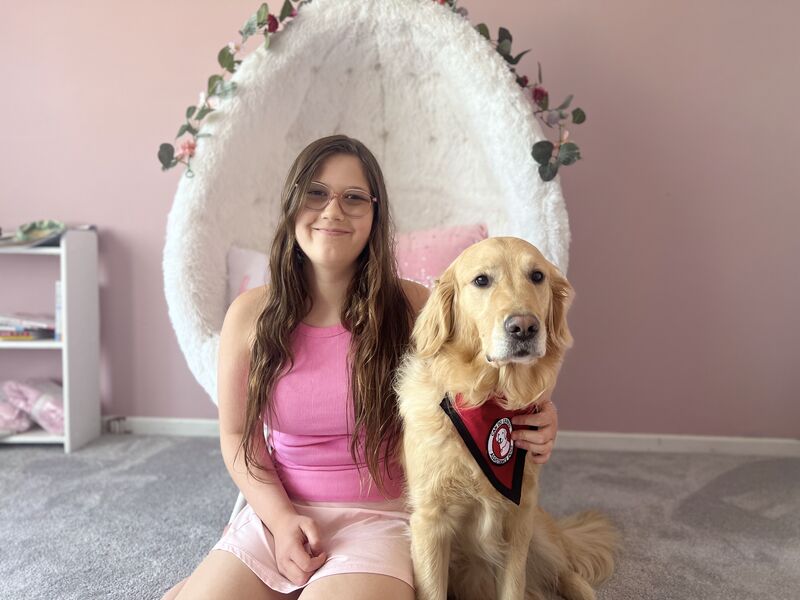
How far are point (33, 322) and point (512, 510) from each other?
2.40 m

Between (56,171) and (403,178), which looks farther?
(56,171)

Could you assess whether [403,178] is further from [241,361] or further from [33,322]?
[33,322]

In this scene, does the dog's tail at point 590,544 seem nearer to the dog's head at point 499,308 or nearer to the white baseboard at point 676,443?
the dog's head at point 499,308

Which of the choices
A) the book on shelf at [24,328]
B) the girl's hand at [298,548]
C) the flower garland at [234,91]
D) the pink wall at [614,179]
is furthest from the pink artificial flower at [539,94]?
the book on shelf at [24,328]

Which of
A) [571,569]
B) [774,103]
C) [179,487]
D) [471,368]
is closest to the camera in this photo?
[471,368]

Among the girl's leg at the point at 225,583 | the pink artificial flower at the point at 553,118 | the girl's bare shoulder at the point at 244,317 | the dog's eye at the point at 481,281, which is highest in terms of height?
the pink artificial flower at the point at 553,118

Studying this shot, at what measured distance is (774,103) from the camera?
8.18ft

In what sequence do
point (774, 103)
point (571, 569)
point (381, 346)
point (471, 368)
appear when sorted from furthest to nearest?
point (774, 103) → point (571, 569) → point (381, 346) → point (471, 368)

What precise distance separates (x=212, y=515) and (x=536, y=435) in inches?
50.7

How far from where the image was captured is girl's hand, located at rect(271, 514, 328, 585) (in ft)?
3.84

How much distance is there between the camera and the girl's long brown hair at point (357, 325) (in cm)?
129

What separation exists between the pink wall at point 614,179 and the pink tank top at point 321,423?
63.7 inches

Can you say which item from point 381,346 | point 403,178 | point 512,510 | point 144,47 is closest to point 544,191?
point 403,178

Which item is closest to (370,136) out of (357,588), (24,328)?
(24,328)
